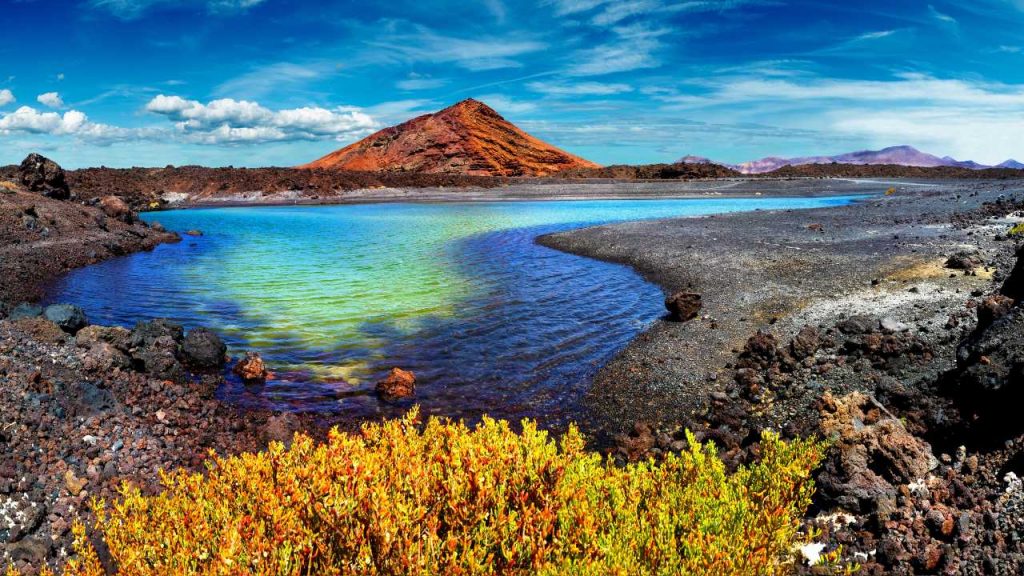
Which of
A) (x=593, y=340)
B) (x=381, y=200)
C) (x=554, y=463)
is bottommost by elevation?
(x=593, y=340)

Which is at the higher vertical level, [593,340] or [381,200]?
[381,200]

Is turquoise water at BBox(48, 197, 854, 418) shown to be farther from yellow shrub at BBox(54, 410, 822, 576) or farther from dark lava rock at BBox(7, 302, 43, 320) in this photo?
yellow shrub at BBox(54, 410, 822, 576)

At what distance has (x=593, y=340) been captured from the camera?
44.4ft

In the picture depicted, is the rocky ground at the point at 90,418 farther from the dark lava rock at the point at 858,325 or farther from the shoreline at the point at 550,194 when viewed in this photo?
the shoreline at the point at 550,194

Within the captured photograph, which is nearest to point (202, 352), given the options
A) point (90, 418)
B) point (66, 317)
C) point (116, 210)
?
point (66, 317)

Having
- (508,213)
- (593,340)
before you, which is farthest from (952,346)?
(508,213)

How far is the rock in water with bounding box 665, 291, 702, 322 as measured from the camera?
14.1 metres

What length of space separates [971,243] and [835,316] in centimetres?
1055

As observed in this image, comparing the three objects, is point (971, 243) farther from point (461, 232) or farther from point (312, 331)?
point (461, 232)

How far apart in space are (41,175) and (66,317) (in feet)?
104

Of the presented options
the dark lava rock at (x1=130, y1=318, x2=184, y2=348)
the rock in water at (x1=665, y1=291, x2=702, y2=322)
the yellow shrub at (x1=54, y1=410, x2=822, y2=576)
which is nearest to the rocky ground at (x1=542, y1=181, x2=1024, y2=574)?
the rock in water at (x1=665, y1=291, x2=702, y2=322)

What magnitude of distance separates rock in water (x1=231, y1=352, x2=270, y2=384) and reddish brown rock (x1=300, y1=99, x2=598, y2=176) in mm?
111106

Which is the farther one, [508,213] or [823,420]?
[508,213]

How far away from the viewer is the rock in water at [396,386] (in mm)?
10188
